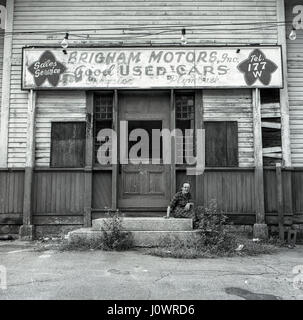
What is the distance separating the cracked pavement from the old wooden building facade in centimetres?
233

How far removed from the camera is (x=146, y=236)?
8.48 meters

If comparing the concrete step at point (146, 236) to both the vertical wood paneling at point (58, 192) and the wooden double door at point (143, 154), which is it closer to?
the vertical wood paneling at point (58, 192)

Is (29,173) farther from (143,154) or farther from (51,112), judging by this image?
(143,154)

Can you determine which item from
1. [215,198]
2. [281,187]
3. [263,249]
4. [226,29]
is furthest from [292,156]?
[226,29]

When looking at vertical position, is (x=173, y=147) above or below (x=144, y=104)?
below

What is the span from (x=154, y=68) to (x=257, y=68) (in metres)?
2.82

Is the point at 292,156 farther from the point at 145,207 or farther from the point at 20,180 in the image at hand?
the point at 20,180

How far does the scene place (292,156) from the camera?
10.4 metres

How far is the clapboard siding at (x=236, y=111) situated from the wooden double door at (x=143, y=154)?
1.18 m

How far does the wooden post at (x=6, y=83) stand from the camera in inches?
405

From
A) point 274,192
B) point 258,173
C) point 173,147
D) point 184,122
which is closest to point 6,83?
point 173,147

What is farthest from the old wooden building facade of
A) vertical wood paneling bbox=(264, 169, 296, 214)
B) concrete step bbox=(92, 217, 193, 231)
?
concrete step bbox=(92, 217, 193, 231)

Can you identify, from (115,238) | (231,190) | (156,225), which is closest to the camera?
(115,238)

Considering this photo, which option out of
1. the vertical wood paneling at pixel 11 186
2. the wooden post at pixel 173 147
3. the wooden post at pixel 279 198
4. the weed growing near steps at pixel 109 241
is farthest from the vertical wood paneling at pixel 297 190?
the vertical wood paneling at pixel 11 186
